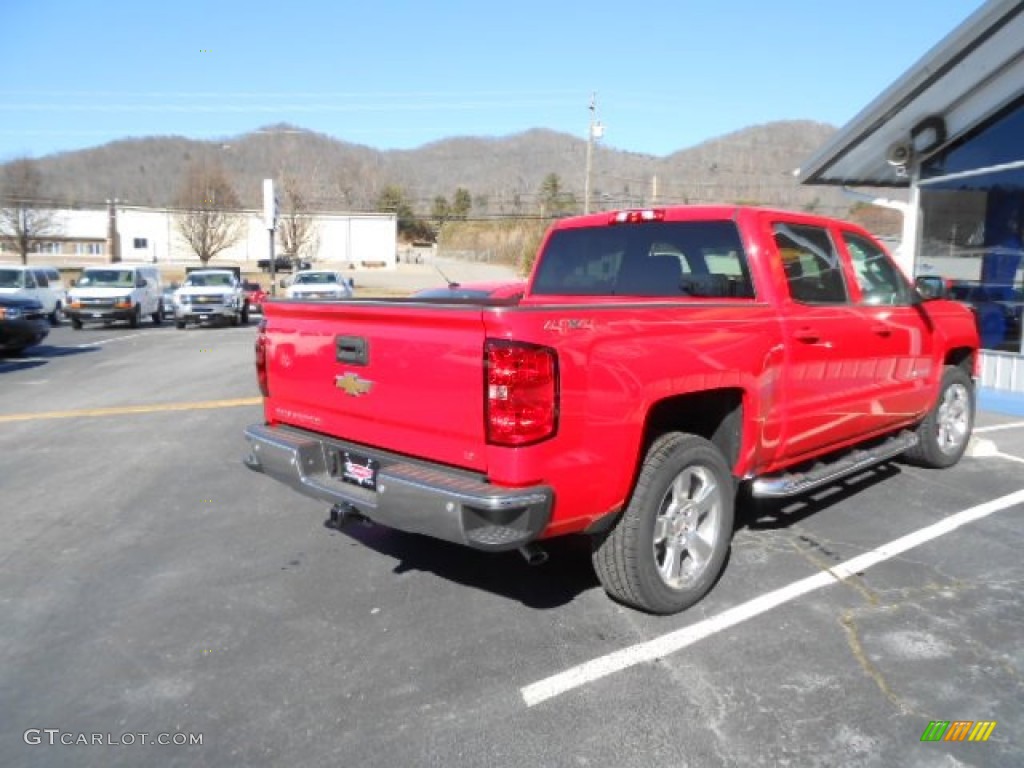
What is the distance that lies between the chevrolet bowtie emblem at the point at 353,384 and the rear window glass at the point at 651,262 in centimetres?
188

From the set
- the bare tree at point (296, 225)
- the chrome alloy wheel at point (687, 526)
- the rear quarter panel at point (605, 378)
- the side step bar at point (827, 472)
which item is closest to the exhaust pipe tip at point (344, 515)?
the rear quarter panel at point (605, 378)

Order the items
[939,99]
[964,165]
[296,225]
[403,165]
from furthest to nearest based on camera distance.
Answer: [403,165] → [296,225] → [964,165] → [939,99]

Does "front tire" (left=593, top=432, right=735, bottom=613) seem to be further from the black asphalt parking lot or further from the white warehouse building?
the white warehouse building

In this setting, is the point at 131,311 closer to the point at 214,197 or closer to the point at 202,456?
the point at 202,456

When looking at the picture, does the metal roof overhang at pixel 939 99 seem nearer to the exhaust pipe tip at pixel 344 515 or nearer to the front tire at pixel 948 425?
the front tire at pixel 948 425

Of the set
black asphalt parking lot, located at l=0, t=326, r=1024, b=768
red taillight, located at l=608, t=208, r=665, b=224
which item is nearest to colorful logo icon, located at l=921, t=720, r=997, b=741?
black asphalt parking lot, located at l=0, t=326, r=1024, b=768

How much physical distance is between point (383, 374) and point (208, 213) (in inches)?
2705

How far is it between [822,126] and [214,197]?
50.8 m

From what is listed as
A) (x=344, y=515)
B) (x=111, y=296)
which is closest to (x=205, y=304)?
(x=111, y=296)

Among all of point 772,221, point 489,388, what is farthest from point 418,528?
point 772,221

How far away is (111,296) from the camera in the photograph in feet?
72.8

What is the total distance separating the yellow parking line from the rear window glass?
215 inches

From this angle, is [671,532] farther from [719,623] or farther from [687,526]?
[719,623]

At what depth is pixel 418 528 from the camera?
126 inches
